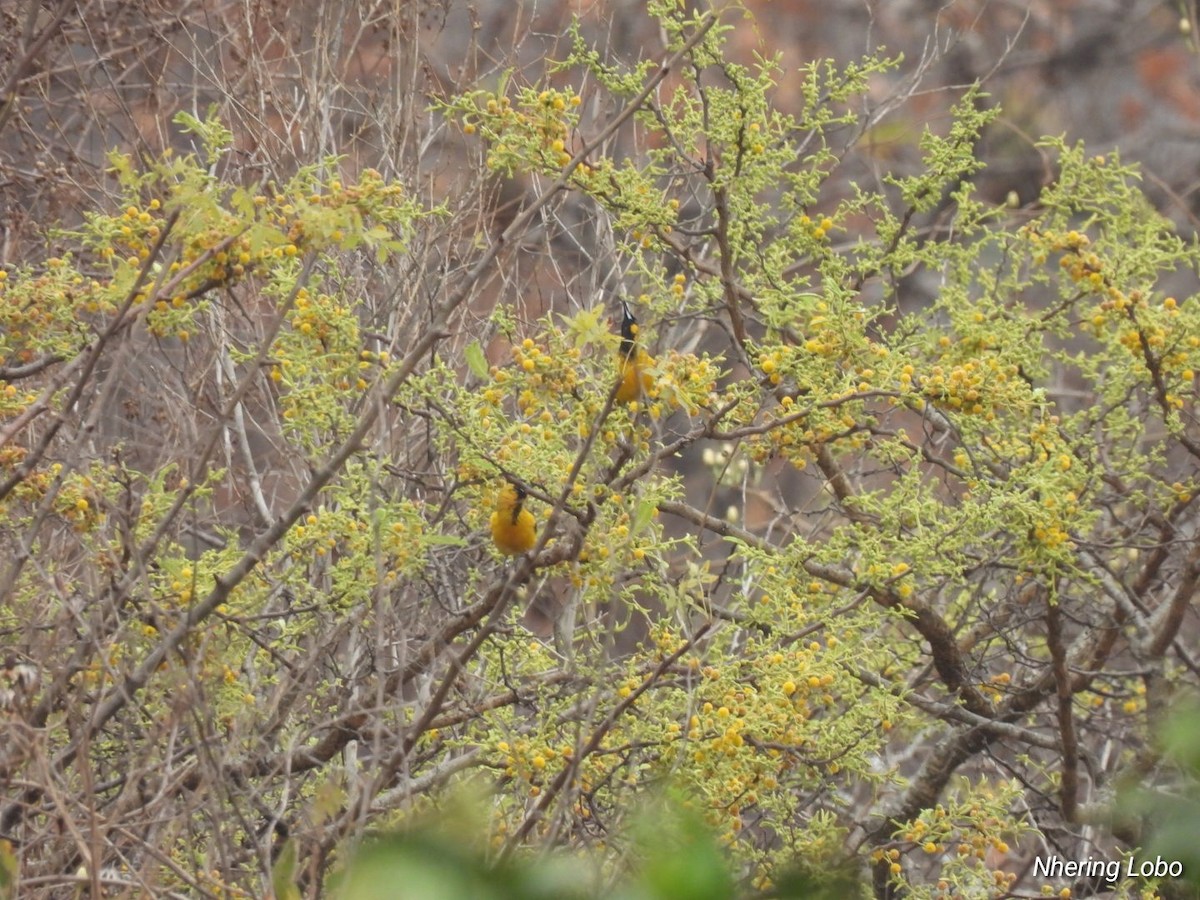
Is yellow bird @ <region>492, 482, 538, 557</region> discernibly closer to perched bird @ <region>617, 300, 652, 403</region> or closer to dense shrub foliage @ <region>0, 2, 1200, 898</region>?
dense shrub foliage @ <region>0, 2, 1200, 898</region>

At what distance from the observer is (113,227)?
267 cm

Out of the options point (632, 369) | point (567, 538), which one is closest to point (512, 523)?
point (567, 538)

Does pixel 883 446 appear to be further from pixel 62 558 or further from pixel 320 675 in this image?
pixel 62 558

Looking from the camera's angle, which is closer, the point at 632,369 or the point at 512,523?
the point at 632,369

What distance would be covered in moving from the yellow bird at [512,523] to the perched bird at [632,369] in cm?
27

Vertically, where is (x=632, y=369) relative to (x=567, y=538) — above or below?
above

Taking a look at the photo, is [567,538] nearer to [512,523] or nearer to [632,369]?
[512,523]

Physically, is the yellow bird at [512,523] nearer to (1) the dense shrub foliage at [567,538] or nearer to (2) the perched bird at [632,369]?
(1) the dense shrub foliage at [567,538]

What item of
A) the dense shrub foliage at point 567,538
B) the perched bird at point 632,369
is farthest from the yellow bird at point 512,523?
the perched bird at point 632,369

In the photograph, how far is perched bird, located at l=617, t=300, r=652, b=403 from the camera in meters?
2.41

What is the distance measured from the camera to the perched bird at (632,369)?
95.0 inches

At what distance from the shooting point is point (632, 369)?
2.44 metres

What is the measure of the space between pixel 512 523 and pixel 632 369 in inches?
20.7

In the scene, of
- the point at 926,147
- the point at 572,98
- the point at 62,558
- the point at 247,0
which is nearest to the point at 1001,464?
the point at 926,147
